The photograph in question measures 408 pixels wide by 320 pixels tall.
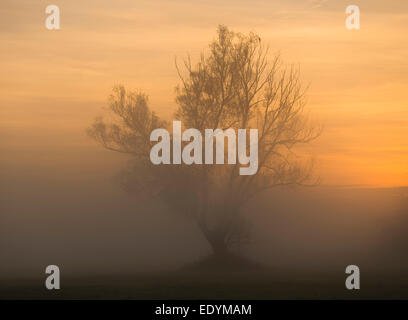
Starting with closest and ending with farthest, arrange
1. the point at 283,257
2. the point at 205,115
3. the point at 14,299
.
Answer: the point at 14,299 → the point at 205,115 → the point at 283,257

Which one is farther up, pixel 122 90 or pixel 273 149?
pixel 122 90

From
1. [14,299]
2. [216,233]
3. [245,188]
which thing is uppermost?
[245,188]

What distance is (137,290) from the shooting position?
89.6 feet

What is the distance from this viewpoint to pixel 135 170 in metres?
36.5

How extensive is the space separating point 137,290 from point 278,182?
12.3 metres

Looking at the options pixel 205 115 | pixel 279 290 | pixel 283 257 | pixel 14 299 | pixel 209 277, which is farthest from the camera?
pixel 283 257

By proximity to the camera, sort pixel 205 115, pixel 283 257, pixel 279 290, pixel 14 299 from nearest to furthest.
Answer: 1. pixel 14 299
2. pixel 279 290
3. pixel 205 115
4. pixel 283 257

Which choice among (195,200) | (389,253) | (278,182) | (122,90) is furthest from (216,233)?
(389,253)

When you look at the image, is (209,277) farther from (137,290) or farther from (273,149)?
(273,149)

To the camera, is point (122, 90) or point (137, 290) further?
point (122, 90)

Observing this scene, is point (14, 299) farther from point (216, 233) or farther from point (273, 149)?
point (273, 149)

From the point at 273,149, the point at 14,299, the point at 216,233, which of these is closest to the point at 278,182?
the point at 273,149

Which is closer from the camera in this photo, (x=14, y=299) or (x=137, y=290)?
(x=14, y=299)

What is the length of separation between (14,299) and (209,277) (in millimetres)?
10436
